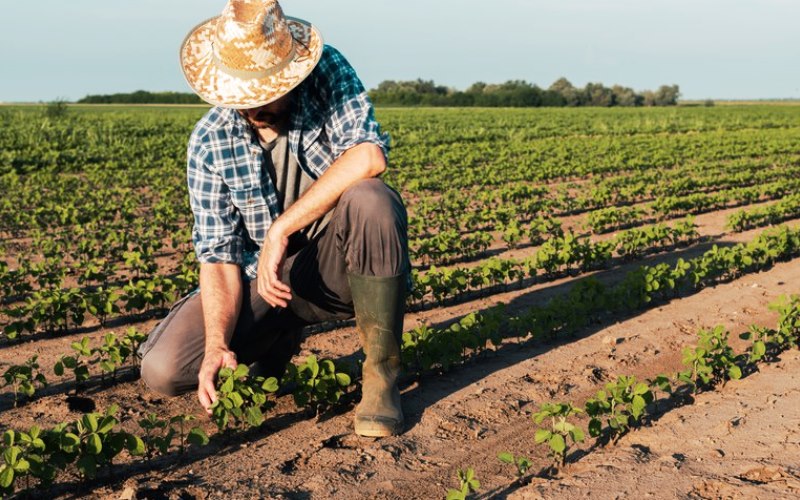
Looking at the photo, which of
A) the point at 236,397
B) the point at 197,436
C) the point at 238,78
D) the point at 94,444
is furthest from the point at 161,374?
the point at 238,78

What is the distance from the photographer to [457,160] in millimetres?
19938

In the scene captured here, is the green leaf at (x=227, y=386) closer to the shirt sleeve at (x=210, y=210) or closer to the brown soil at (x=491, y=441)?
the brown soil at (x=491, y=441)

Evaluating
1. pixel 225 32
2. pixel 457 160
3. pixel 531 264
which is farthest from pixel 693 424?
pixel 457 160

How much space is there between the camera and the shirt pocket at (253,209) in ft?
12.4

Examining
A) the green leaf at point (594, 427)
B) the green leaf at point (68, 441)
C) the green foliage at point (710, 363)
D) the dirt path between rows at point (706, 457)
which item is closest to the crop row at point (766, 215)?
the green foliage at point (710, 363)

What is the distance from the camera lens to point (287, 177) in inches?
153

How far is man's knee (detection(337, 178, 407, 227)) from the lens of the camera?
3488mm

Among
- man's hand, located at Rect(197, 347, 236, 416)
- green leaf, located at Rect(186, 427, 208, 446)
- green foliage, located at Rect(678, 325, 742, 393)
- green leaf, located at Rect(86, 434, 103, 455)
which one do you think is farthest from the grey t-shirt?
green foliage, located at Rect(678, 325, 742, 393)

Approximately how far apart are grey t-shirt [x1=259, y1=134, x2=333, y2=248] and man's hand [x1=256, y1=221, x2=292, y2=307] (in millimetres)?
368

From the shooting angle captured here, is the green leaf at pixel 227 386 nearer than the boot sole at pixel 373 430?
Yes

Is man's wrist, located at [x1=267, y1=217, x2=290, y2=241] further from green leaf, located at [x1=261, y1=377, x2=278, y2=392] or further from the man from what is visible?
green leaf, located at [x1=261, y1=377, x2=278, y2=392]

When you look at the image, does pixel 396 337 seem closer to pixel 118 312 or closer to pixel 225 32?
pixel 225 32

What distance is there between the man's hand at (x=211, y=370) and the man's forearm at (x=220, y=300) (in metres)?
0.05

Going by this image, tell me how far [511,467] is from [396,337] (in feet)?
2.47
